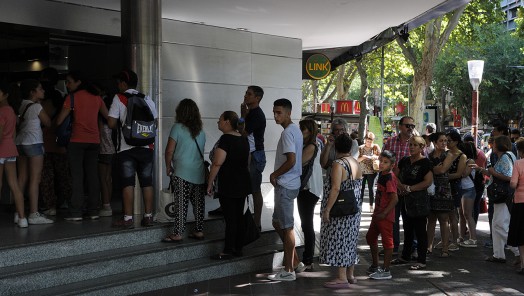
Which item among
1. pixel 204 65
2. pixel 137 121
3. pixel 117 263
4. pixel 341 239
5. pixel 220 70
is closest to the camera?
pixel 117 263

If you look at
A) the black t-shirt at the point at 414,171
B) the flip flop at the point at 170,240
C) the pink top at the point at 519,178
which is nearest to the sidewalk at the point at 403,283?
the flip flop at the point at 170,240

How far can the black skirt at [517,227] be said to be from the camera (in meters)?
8.78

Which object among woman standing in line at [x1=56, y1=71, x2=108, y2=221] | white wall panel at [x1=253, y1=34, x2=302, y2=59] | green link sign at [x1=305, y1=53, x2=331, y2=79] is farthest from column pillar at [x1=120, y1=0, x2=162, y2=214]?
green link sign at [x1=305, y1=53, x2=331, y2=79]

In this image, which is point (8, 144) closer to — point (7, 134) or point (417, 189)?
point (7, 134)

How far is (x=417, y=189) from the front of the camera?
9.10 metres

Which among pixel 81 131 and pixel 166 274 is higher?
pixel 81 131

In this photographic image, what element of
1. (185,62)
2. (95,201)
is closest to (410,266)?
(95,201)

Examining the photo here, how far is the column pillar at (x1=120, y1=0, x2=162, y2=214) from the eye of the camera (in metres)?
9.46

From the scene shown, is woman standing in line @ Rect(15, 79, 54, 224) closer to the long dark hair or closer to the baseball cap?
the baseball cap

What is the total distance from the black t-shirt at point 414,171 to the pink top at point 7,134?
4664mm

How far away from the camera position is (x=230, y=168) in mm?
8039

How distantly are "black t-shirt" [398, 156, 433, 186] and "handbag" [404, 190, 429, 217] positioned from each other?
0.16m

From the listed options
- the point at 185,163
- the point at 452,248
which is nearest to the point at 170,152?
the point at 185,163

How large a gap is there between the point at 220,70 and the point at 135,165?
531cm
